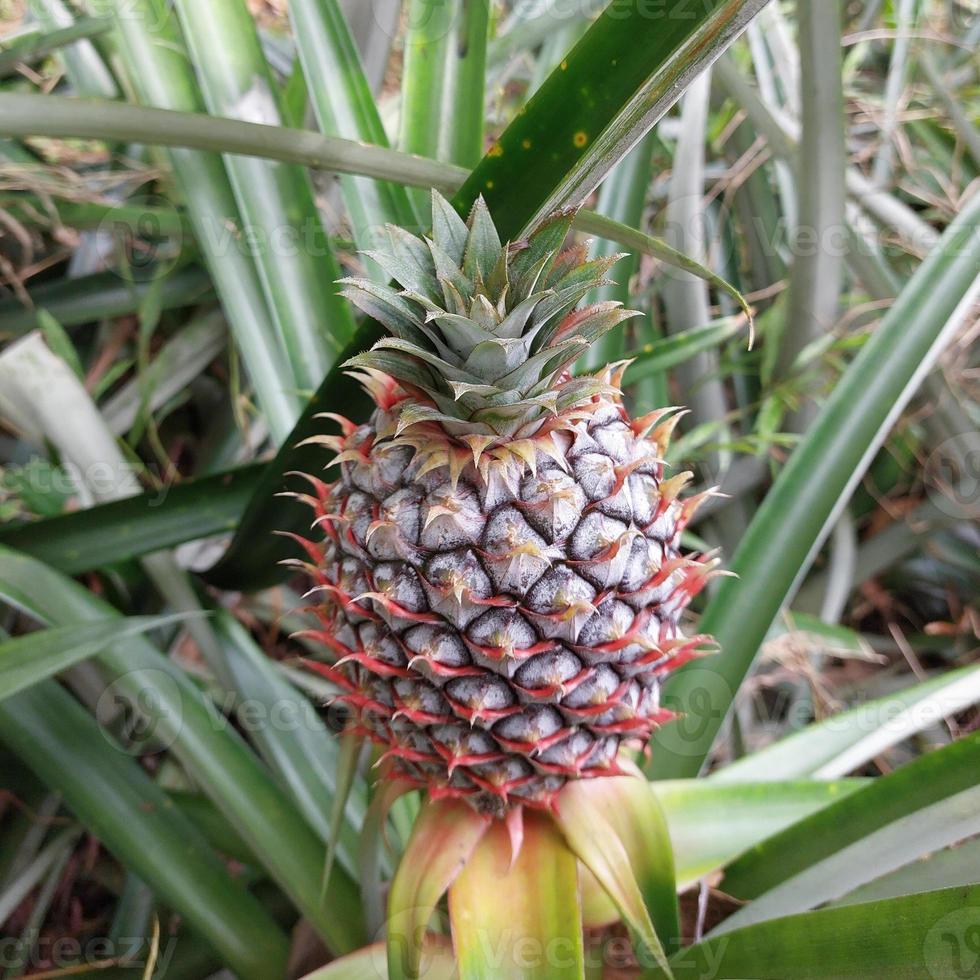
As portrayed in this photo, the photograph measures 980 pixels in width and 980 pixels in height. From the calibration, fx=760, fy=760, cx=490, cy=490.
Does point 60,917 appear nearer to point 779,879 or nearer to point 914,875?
point 779,879

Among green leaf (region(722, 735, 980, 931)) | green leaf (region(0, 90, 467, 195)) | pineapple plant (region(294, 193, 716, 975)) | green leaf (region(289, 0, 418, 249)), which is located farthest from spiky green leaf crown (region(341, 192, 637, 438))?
green leaf (region(722, 735, 980, 931))

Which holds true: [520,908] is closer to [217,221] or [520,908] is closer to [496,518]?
[496,518]

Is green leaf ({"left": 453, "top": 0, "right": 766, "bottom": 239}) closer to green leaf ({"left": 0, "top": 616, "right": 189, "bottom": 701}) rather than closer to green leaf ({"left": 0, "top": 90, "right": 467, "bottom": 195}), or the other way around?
green leaf ({"left": 0, "top": 90, "right": 467, "bottom": 195})

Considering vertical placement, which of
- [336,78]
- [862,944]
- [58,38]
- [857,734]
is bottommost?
[862,944]

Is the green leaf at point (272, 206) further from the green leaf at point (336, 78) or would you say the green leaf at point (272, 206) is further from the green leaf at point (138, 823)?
the green leaf at point (138, 823)

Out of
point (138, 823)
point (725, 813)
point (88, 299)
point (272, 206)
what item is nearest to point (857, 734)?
point (725, 813)

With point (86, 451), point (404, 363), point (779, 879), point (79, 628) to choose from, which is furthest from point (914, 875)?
point (86, 451)
